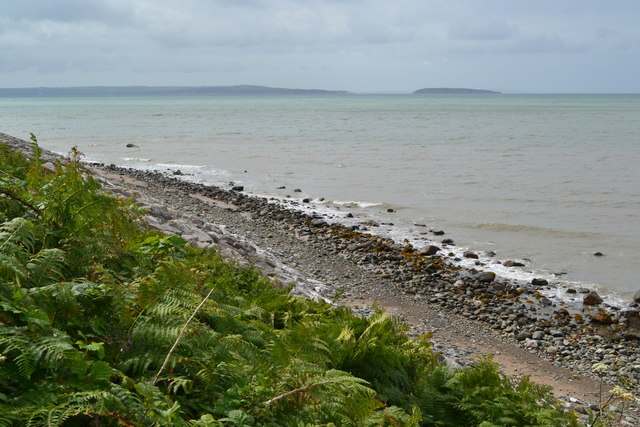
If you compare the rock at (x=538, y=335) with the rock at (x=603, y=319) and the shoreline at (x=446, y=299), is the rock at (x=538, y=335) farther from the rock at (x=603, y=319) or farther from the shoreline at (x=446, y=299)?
the rock at (x=603, y=319)

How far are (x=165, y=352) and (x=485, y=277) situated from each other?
11059mm

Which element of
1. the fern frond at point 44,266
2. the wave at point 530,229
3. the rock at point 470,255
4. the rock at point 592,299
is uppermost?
the fern frond at point 44,266

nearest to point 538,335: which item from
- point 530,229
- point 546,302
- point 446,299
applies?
point 546,302

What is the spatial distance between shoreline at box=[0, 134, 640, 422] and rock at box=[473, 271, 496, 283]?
3cm

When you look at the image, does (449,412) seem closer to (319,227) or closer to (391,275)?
(391,275)

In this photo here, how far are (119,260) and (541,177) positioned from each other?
27.0 m

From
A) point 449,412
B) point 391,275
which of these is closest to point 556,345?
point 391,275

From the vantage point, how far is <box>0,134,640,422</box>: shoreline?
31.9 feet

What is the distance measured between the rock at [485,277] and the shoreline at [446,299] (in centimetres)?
3

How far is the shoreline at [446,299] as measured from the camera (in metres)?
9.72

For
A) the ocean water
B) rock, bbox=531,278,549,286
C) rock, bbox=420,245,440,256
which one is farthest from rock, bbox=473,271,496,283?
rock, bbox=420,245,440,256

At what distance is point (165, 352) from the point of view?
382cm

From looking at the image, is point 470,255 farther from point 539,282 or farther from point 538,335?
point 538,335

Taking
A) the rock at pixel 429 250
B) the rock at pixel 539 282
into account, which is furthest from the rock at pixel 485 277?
the rock at pixel 429 250
